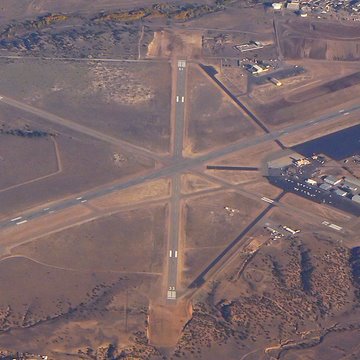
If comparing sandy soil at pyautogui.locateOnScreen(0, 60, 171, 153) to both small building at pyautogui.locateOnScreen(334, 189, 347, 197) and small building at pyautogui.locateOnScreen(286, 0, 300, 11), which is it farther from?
small building at pyautogui.locateOnScreen(286, 0, 300, 11)

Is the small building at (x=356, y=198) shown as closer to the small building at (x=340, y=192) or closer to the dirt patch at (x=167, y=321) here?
the small building at (x=340, y=192)

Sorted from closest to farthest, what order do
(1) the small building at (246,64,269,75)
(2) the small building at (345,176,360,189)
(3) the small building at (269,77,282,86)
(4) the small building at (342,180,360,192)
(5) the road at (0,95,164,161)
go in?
(4) the small building at (342,180,360,192), (2) the small building at (345,176,360,189), (5) the road at (0,95,164,161), (3) the small building at (269,77,282,86), (1) the small building at (246,64,269,75)

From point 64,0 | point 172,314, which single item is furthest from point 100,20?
point 172,314

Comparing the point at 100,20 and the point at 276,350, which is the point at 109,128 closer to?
the point at 100,20

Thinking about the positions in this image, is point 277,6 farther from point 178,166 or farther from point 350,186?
point 350,186

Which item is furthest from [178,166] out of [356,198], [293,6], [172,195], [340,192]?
[293,6]

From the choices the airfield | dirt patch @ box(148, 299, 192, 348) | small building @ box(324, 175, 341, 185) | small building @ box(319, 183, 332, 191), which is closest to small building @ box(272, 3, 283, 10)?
the airfield
